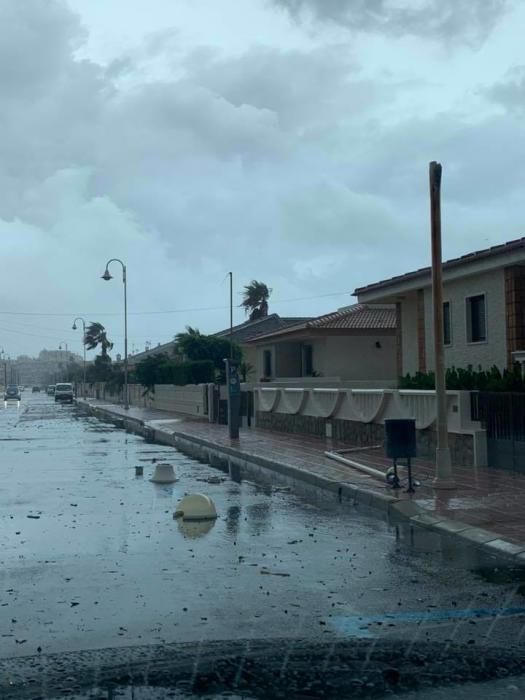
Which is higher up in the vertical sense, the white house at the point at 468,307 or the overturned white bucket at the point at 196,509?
the white house at the point at 468,307

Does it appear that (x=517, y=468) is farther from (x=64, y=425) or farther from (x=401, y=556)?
(x=64, y=425)

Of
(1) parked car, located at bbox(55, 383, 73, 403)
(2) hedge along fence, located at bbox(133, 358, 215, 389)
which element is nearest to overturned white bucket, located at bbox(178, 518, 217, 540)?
(2) hedge along fence, located at bbox(133, 358, 215, 389)

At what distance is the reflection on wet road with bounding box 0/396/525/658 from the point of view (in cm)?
726

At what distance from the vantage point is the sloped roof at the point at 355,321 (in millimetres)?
41156

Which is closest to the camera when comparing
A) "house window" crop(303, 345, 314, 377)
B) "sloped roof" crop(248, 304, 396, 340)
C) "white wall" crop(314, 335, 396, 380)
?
"sloped roof" crop(248, 304, 396, 340)

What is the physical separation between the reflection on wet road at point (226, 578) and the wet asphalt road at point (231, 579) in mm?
18

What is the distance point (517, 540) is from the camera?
418 inches

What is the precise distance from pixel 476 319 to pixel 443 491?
11.6m

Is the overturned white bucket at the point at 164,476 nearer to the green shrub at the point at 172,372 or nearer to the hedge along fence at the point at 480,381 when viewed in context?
the hedge along fence at the point at 480,381

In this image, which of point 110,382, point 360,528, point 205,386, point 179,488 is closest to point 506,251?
point 179,488

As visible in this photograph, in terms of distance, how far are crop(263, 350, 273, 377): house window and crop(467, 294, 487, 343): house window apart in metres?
22.9

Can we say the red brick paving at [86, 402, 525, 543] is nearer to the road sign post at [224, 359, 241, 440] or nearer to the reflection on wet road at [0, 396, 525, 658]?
the reflection on wet road at [0, 396, 525, 658]

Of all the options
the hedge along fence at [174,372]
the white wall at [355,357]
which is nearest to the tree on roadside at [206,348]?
the hedge along fence at [174,372]

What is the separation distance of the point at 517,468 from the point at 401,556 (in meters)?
7.28
